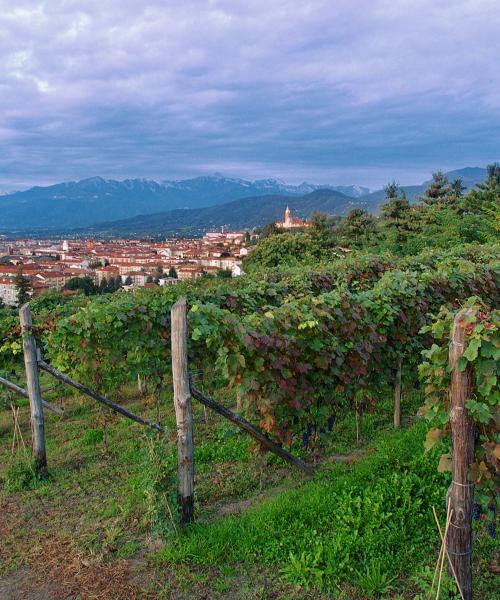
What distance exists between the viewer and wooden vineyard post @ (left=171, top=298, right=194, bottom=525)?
4109mm

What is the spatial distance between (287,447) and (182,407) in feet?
6.40

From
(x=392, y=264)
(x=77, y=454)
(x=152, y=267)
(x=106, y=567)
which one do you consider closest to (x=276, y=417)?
(x=106, y=567)

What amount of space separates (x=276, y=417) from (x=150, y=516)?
1.47 metres

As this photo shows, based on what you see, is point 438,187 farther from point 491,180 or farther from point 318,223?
point 318,223

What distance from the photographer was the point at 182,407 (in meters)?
4.14

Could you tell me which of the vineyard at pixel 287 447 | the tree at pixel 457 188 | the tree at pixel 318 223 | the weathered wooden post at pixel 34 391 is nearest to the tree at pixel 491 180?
the tree at pixel 457 188

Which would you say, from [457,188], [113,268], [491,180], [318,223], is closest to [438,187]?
[457,188]

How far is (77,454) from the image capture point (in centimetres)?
621

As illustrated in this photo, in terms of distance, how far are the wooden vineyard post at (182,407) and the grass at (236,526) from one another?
0.12m

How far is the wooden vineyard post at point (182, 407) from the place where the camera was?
13.5 ft

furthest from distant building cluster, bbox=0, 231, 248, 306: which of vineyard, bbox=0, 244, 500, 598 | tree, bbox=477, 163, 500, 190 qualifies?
vineyard, bbox=0, 244, 500, 598

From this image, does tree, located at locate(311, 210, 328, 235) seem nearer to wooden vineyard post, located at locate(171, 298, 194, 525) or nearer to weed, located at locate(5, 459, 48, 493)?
weed, located at locate(5, 459, 48, 493)

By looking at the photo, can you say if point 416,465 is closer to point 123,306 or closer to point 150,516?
point 150,516

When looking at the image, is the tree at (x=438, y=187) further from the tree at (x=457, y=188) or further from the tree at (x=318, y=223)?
the tree at (x=318, y=223)
